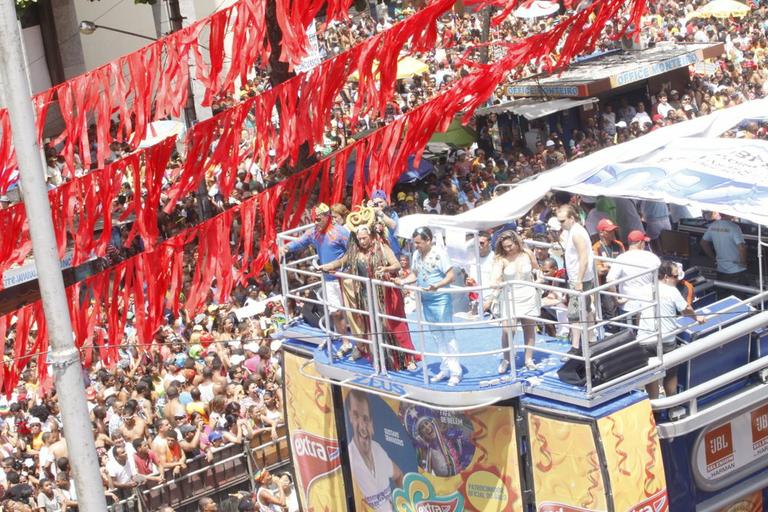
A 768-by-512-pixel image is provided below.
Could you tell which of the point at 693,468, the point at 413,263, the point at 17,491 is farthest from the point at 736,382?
the point at 17,491

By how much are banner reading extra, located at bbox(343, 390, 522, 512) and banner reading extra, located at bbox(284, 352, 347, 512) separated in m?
0.26

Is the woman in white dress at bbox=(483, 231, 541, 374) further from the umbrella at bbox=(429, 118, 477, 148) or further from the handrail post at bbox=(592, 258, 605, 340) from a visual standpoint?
the umbrella at bbox=(429, 118, 477, 148)

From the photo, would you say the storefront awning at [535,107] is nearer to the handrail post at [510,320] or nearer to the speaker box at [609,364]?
the handrail post at [510,320]

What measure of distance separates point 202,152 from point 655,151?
183 inches

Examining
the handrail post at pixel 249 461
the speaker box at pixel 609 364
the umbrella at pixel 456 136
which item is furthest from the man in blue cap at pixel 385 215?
the umbrella at pixel 456 136

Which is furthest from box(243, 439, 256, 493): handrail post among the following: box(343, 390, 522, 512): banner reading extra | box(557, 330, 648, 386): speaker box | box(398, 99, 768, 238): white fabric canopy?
box(557, 330, 648, 386): speaker box

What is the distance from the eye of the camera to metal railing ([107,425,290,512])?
1420 cm

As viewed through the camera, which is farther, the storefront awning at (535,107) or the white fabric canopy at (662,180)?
the storefront awning at (535,107)

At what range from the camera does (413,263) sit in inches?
453

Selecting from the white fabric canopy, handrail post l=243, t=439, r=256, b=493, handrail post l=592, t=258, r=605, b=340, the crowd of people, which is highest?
the white fabric canopy

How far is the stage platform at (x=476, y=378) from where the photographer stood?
10.6 meters

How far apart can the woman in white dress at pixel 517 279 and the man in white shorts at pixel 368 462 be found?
171 cm

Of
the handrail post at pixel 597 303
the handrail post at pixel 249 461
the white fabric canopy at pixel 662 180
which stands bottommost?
the handrail post at pixel 249 461

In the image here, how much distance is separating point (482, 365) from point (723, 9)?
25.7 meters
